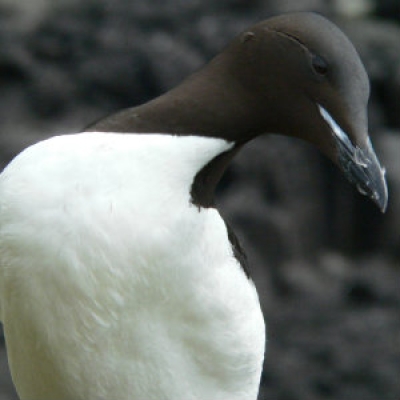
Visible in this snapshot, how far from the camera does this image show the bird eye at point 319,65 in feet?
9.00

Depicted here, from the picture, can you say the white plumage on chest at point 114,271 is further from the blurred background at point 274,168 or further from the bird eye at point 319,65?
the blurred background at point 274,168

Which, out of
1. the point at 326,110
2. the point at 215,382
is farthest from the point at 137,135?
the point at 215,382

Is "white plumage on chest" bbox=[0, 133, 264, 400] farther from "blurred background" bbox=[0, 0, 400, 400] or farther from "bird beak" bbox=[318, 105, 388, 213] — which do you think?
"blurred background" bbox=[0, 0, 400, 400]

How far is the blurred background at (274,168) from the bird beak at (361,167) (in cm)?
363

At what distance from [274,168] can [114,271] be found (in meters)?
4.08

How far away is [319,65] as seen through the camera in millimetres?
2752

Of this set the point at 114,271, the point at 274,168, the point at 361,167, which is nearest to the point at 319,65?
the point at 361,167

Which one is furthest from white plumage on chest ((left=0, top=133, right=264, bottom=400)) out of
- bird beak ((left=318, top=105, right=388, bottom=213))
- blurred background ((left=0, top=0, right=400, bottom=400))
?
blurred background ((left=0, top=0, right=400, bottom=400))

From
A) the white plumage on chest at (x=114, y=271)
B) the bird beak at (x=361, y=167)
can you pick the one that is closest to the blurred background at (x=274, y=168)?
the white plumage on chest at (x=114, y=271)

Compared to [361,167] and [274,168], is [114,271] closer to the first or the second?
[361,167]

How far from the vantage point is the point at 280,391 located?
6262mm

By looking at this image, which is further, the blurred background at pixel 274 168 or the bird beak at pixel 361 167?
the blurred background at pixel 274 168

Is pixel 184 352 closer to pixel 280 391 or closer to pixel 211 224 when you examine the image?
pixel 211 224

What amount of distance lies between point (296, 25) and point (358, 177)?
37cm
